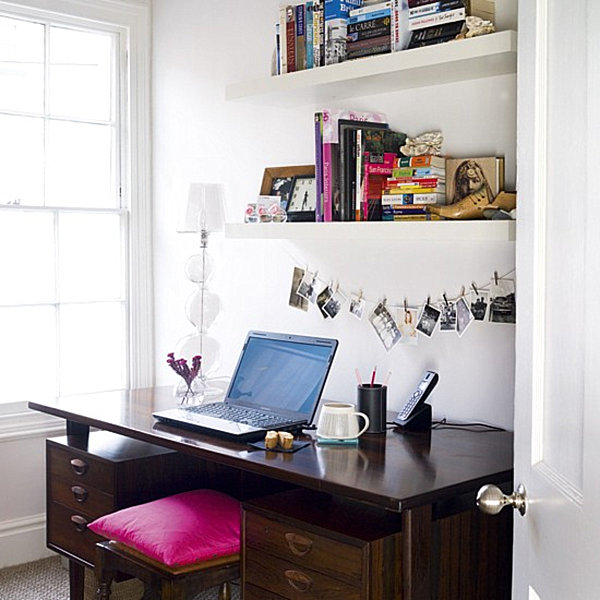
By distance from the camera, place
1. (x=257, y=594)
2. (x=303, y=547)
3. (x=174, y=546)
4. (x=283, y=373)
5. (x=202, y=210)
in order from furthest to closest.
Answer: (x=202, y=210)
(x=283, y=373)
(x=174, y=546)
(x=257, y=594)
(x=303, y=547)

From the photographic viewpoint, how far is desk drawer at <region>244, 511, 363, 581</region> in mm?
1864

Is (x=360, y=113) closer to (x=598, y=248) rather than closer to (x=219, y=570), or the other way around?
(x=219, y=570)

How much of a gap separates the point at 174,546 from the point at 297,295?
3.58 feet

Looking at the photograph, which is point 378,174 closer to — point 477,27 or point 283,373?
point 477,27

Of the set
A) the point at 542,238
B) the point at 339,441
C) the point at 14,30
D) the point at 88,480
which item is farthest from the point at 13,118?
the point at 542,238

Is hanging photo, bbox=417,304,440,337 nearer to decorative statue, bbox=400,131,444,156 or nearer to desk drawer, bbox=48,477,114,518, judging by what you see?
decorative statue, bbox=400,131,444,156

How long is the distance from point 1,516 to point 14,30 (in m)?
1.84

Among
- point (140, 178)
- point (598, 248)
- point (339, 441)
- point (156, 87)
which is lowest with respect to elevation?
point (339, 441)

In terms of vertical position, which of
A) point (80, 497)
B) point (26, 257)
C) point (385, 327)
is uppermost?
point (26, 257)

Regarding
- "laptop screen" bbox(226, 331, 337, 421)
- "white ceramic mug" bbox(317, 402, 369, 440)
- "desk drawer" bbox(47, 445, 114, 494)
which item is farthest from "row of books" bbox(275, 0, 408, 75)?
"desk drawer" bbox(47, 445, 114, 494)

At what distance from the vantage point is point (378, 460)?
6.93 ft

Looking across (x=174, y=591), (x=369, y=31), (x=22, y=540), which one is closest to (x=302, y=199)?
(x=369, y=31)

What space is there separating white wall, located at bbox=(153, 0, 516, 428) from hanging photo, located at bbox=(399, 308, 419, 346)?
0.13 feet

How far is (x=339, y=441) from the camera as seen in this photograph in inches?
89.7
